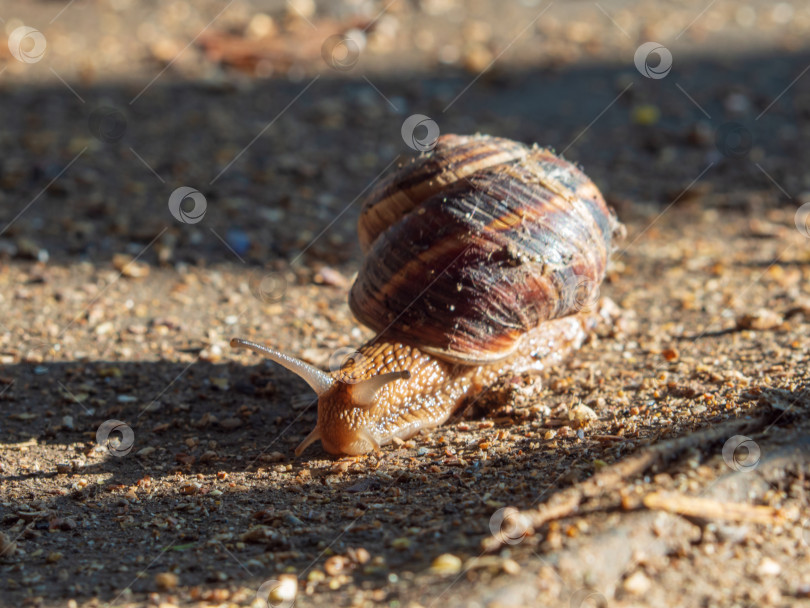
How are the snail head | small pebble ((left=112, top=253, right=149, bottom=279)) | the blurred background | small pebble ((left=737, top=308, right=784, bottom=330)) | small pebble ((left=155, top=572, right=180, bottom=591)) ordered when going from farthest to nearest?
the blurred background, small pebble ((left=112, top=253, right=149, bottom=279)), small pebble ((left=737, top=308, right=784, bottom=330)), the snail head, small pebble ((left=155, top=572, right=180, bottom=591))

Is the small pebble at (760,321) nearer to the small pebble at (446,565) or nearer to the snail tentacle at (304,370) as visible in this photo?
the snail tentacle at (304,370)

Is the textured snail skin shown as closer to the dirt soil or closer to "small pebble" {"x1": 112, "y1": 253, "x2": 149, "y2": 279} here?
the dirt soil

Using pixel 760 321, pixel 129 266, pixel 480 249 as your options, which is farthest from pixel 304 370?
pixel 760 321

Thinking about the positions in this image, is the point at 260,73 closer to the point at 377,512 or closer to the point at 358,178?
the point at 358,178

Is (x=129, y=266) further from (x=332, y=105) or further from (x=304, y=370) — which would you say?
(x=332, y=105)

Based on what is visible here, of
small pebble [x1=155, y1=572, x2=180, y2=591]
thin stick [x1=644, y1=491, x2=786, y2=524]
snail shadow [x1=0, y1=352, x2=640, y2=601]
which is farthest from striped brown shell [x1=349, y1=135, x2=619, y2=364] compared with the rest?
small pebble [x1=155, y1=572, x2=180, y2=591]

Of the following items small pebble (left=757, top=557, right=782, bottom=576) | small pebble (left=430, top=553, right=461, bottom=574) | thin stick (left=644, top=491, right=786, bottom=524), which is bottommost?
small pebble (left=757, top=557, right=782, bottom=576)
